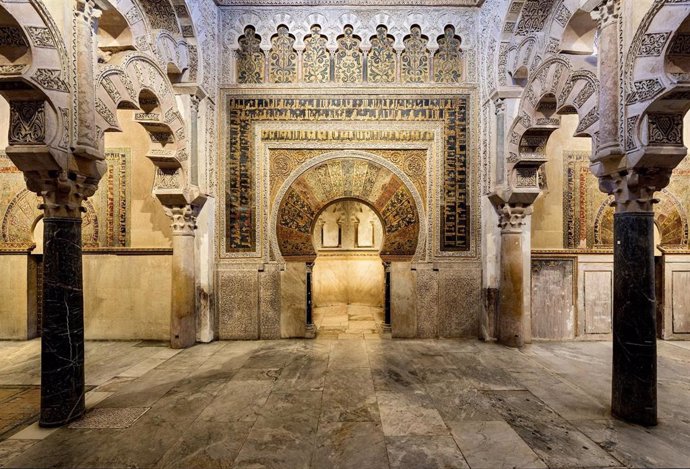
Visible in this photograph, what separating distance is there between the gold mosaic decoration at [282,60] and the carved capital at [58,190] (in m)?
3.77

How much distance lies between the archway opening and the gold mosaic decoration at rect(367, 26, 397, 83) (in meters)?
3.80

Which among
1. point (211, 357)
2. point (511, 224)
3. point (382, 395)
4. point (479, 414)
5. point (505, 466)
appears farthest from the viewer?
point (511, 224)

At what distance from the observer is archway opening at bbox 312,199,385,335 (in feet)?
29.8

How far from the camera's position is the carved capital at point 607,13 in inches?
121

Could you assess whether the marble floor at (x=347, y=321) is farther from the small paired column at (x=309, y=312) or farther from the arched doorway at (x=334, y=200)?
the arched doorway at (x=334, y=200)

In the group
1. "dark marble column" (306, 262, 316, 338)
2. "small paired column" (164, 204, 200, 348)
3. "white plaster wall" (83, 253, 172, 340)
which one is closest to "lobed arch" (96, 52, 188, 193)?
"small paired column" (164, 204, 200, 348)

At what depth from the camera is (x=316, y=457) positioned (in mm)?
2557

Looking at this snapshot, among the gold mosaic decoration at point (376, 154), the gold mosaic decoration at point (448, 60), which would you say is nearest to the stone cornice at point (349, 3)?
the gold mosaic decoration at point (448, 60)

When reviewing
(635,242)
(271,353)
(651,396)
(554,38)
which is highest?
(554,38)

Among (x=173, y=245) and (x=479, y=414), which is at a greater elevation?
(x=173, y=245)

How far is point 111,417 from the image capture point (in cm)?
313

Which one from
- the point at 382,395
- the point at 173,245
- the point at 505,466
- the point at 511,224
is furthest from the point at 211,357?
the point at 511,224

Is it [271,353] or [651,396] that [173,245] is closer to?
[271,353]

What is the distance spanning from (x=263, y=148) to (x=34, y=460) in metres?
4.69
